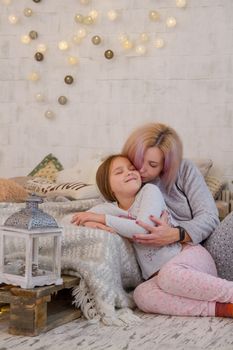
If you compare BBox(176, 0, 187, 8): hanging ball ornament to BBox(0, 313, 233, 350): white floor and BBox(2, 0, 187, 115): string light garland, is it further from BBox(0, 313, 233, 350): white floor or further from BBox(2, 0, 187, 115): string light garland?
BBox(0, 313, 233, 350): white floor

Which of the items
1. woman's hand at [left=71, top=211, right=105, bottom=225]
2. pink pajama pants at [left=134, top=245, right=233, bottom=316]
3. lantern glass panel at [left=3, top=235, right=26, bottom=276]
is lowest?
pink pajama pants at [left=134, top=245, right=233, bottom=316]

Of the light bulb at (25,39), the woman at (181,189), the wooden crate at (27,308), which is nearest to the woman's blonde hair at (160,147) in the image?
the woman at (181,189)

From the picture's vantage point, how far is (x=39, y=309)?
2236 mm

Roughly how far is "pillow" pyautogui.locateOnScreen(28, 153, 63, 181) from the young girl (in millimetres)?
1562

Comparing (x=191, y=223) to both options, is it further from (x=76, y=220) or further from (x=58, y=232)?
(x=58, y=232)

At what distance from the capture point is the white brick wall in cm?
428

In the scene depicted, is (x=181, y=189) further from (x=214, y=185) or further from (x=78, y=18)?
(x=78, y=18)

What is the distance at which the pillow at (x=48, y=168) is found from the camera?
4402 millimetres

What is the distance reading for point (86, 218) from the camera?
268 cm

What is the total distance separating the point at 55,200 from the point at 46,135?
1.49 meters

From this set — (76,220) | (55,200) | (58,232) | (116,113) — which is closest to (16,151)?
(116,113)

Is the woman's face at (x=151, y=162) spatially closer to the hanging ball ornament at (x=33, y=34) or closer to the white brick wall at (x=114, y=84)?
the white brick wall at (x=114, y=84)

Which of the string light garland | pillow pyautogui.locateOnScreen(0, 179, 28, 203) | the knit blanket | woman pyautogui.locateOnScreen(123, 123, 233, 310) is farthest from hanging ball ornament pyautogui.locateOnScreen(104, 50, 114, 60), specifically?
the knit blanket

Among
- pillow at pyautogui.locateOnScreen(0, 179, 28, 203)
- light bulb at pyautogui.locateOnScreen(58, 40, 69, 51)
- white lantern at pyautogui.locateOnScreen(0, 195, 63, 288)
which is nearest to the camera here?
white lantern at pyautogui.locateOnScreen(0, 195, 63, 288)
